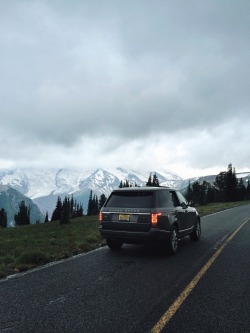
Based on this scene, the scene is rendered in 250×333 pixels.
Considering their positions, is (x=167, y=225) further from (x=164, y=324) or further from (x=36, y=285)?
(x=164, y=324)

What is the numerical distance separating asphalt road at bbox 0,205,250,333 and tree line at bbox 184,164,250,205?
76115 millimetres

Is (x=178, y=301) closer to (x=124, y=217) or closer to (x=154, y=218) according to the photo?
(x=154, y=218)

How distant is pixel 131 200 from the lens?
10000 millimetres

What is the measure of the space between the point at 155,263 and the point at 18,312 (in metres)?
4.31

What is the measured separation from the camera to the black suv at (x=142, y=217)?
9508mm

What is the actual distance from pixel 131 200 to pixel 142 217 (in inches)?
27.1

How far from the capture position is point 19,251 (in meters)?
11.3

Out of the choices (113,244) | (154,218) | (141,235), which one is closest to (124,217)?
(141,235)

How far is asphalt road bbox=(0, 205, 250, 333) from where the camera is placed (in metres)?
4.50

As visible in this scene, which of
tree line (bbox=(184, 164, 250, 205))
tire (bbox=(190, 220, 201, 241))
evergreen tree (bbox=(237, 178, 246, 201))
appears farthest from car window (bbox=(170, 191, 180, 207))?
evergreen tree (bbox=(237, 178, 246, 201))

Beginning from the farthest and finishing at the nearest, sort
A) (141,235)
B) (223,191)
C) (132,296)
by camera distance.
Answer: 1. (223,191)
2. (141,235)
3. (132,296)

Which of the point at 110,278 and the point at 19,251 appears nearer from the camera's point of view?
the point at 110,278

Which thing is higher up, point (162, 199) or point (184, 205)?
point (162, 199)

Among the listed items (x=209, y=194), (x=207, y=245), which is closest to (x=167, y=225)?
(x=207, y=245)
